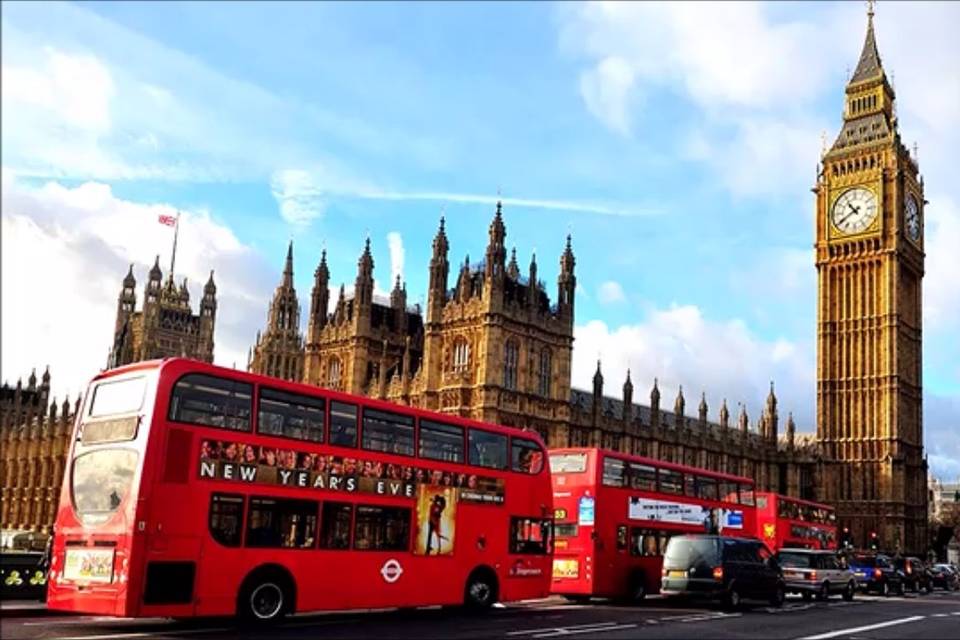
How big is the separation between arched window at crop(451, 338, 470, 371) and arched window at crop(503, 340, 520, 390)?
2.46m

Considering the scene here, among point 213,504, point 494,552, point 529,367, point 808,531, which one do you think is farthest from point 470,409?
point 213,504

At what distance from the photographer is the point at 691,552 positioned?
2608cm

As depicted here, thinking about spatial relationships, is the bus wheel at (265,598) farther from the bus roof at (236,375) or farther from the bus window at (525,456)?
the bus window at (525,456)

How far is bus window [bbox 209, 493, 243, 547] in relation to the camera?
56.7 feet

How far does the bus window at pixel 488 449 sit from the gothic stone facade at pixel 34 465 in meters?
76.7

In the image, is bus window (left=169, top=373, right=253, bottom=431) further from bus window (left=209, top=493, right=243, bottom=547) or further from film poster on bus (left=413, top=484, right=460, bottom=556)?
film poster on bus (left=413, top=484, right=460, bottom=556)

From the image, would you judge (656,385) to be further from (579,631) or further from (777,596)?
(579,631)

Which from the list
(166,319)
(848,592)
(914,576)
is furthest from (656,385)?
(166,319)

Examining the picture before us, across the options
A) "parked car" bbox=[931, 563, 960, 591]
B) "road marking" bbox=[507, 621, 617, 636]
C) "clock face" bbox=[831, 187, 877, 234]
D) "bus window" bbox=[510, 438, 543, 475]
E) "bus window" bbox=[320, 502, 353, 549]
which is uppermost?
"clock face" bbox=[831, 187, 877, 234]

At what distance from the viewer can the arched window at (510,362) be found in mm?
58844

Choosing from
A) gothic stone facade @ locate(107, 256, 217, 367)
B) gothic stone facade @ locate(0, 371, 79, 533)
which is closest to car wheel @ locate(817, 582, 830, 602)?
gothic stone facade @ locate(0, 371, 79, 533)

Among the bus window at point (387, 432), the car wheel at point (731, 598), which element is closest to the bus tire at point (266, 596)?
the bus window at point (387, 432)

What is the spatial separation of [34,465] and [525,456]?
8537cm

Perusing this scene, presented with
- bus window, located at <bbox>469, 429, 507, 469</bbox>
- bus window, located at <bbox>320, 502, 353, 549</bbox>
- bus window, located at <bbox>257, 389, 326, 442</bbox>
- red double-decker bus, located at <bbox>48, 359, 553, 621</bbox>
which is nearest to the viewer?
red double-decker bus, located at <bbox>48, 359, 553, 621</bbox>
